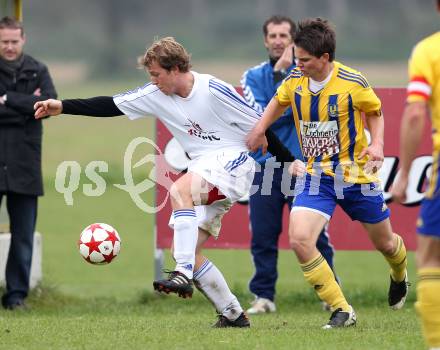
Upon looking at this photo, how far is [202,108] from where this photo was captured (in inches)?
302

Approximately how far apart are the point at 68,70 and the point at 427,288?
43592 mm

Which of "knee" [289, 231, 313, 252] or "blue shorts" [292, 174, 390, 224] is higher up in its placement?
"blue shorts" [292, 174, 390, 224]

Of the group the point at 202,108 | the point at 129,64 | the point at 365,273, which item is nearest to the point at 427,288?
the point at 202,108

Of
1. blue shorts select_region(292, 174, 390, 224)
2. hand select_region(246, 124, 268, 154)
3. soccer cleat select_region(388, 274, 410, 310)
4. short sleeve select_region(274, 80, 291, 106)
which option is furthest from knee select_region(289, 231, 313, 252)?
soccer cleat select_region(388, 274, 410, 310)

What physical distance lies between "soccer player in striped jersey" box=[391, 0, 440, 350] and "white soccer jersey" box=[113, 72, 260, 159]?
6.73ft

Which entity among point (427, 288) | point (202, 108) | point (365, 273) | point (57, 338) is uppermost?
point (202, 108)

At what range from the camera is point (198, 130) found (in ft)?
25.3

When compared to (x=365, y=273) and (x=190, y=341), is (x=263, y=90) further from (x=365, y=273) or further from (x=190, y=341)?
(x=365, y=273)

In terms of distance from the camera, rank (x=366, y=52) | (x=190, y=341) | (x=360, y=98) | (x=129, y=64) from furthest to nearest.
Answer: (x=129, y=64), (x=366, y=52), (x=360, y=98), (x=190, y=341)

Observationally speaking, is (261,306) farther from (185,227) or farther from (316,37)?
(316,37)

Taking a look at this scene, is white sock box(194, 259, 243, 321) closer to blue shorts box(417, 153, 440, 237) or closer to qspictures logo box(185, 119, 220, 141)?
qspictures logo box(185, 119, 220, 141)

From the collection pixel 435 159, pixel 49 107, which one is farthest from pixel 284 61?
pixel 435 159

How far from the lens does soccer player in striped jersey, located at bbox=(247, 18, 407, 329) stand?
24.9 ft

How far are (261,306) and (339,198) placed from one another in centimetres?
219
